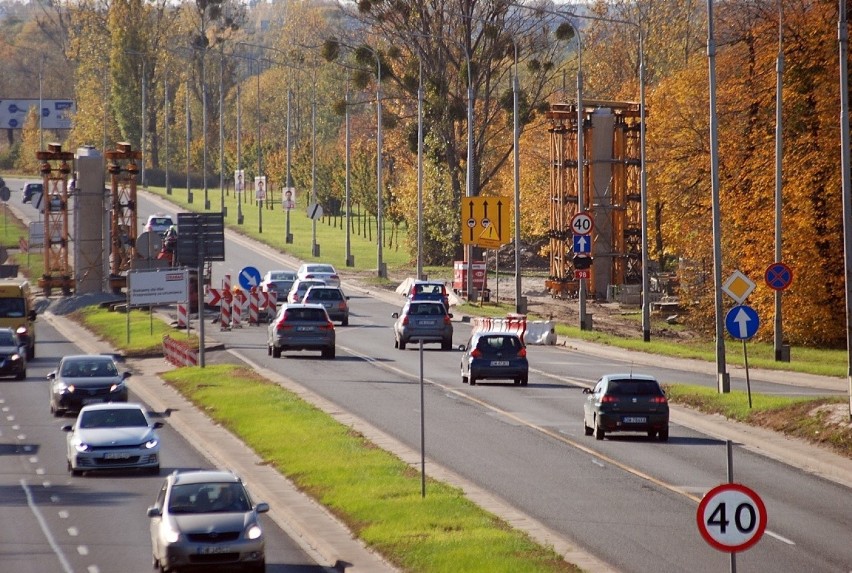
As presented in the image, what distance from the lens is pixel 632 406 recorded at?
98.8 ft

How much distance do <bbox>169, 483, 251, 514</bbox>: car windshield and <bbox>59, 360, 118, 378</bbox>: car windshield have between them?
18398 millimetres

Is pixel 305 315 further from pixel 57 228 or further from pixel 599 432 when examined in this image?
pixel 57 228

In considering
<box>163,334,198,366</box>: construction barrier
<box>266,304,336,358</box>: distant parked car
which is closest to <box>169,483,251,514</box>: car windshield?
<box>163,334,198,366</box>: construction barrier

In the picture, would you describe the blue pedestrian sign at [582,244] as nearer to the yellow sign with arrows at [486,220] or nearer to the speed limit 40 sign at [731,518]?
the yellow sign with arrows at [486,220]

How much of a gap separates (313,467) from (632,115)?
4751 centimetres

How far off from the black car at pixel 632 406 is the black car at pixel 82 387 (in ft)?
39.5

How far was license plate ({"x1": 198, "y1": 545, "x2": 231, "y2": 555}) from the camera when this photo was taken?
59.4ft

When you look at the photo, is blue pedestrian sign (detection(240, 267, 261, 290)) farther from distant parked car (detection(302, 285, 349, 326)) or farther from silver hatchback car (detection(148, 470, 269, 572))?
silver hatchback car (detection(148, 470, 269, 572))

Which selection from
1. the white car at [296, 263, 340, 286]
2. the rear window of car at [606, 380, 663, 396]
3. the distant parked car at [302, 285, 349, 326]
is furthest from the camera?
the white car at [296, 263, 340, 286]

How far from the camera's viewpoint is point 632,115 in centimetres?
7106

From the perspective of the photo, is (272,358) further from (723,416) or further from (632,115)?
(632,115)

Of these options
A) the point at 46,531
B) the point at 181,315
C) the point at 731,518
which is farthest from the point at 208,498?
the point at 181,315

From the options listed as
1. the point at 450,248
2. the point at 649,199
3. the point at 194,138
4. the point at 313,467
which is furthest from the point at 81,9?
the point at 313,467

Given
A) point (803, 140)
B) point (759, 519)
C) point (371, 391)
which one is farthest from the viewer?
point (803, 140)
